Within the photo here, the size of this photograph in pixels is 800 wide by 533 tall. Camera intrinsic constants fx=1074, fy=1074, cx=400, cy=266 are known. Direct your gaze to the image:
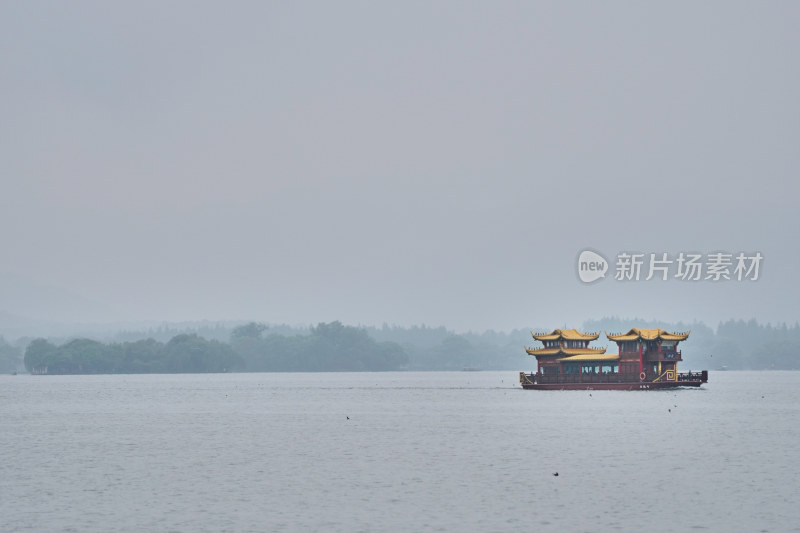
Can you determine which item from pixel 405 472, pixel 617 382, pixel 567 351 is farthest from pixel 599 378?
pixel 405 472

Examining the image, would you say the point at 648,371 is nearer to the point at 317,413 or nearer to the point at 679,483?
the point at 317,413

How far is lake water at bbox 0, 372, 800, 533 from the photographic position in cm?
5100

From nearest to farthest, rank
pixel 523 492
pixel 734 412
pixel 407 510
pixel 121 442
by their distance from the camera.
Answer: pixel 407 510 → pixel 523 492 → pixel 121 442 → pixel 734 412

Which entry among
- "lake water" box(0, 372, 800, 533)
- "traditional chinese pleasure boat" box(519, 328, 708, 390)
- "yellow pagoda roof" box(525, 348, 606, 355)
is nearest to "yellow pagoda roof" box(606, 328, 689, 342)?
"traditional chinese pleasure boat" box(519, 328, 708, 390)

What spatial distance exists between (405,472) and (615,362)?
94782 millimetres

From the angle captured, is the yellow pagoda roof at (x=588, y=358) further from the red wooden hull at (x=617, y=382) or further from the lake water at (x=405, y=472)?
the lake water at (x=405, y=472)

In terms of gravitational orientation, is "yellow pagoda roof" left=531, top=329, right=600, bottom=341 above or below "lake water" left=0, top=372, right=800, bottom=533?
above

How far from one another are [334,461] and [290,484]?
495 inches

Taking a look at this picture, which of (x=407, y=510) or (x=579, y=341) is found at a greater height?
(x=579, y=341)

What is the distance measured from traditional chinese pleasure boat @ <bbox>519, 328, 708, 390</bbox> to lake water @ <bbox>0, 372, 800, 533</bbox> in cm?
2573

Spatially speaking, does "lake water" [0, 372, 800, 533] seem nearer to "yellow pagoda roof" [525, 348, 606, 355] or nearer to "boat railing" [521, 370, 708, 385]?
"boat railing" [521, 370, 708, 385]

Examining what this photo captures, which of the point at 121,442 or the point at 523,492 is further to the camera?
the point at 121,442

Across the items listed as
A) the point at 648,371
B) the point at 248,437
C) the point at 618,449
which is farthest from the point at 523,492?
the point at 648,371

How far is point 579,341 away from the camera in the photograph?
164625 mm
